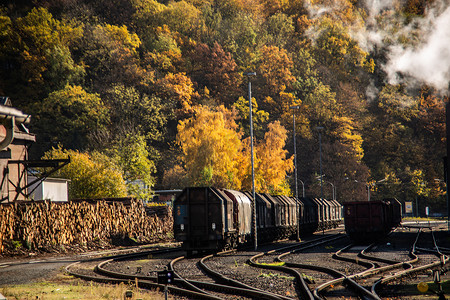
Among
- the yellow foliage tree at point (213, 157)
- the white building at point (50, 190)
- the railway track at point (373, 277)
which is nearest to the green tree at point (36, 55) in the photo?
the yellow foliage tree at point (213, 157)

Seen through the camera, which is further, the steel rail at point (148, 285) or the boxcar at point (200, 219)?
the boxcar at point (200, 219)

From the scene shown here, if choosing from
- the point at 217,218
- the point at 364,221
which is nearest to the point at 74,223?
the point at 217,218

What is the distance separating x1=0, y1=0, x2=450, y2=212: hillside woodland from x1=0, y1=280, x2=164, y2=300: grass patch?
49.6m

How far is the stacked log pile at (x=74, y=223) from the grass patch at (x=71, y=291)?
49.1ft

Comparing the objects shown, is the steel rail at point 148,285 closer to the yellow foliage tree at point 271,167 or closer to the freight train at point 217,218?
the freight train at point 217,218

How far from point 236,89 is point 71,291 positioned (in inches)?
4225

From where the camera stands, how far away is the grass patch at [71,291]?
15.9 meters

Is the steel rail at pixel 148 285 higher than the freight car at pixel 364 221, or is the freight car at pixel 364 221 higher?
the freight car at pixel 364 221

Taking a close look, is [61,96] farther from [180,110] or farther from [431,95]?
[431,95]

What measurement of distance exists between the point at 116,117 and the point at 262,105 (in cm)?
3603

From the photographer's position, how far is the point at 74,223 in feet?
124

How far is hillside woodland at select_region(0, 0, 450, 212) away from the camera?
91250 millimetres

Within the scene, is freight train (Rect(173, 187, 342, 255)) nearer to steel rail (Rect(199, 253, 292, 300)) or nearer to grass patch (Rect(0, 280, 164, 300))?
steel rail (Rect(199, 253, 292, 300))

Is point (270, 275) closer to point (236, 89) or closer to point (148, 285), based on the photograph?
point (148, 285)
